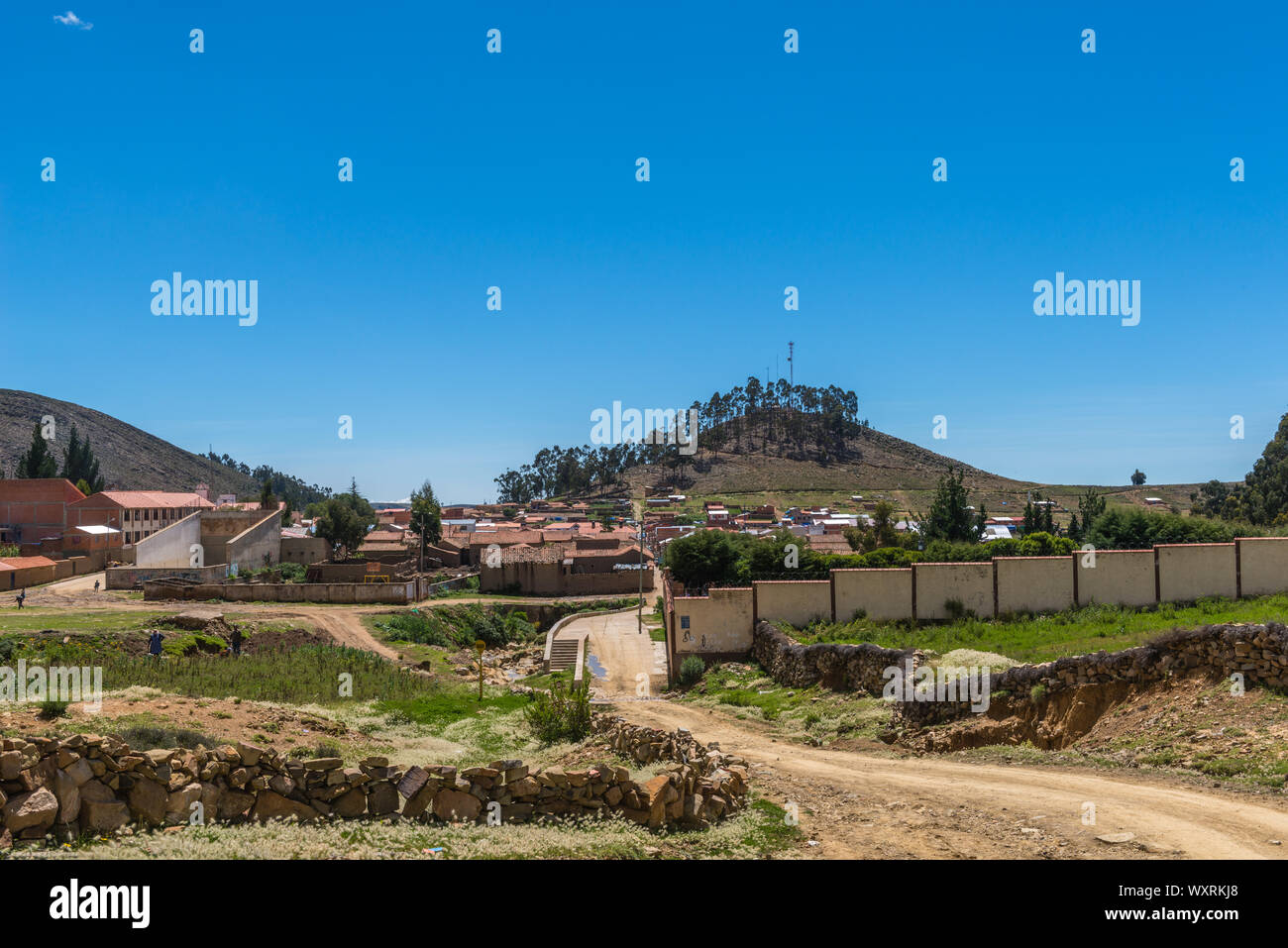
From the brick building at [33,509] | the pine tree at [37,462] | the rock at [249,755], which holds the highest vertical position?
the pine tree at [37,462]

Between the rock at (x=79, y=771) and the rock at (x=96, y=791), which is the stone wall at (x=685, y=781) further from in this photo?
the rock at (x=79, y=771)

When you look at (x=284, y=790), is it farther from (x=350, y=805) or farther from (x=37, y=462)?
(x=37, y=462)

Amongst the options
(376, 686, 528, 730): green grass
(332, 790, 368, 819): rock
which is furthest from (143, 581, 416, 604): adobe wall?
(332, 790, 368, 819): rock

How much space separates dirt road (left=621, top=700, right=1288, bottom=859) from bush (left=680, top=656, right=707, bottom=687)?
1264 centimetres

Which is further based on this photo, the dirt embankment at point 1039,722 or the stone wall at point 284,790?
the dirt embankment at point 1039,722

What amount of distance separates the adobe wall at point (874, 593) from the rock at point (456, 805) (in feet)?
61.6

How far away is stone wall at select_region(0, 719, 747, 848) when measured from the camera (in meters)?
8.02

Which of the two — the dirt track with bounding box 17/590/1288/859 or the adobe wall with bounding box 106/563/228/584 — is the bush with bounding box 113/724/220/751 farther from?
the adobe wall with bounding box 106/563/228/584

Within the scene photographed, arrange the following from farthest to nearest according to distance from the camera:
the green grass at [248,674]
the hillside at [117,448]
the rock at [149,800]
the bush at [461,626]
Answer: the hillside at [117,448] < the bush at [461,626] < the green grass at [248,674] < the rock at [149,800]

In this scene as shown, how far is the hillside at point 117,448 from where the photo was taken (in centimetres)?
15812

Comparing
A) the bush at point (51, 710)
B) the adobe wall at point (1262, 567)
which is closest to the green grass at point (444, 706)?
the bush at point (51, 710)

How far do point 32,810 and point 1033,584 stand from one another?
24630 millimetres
